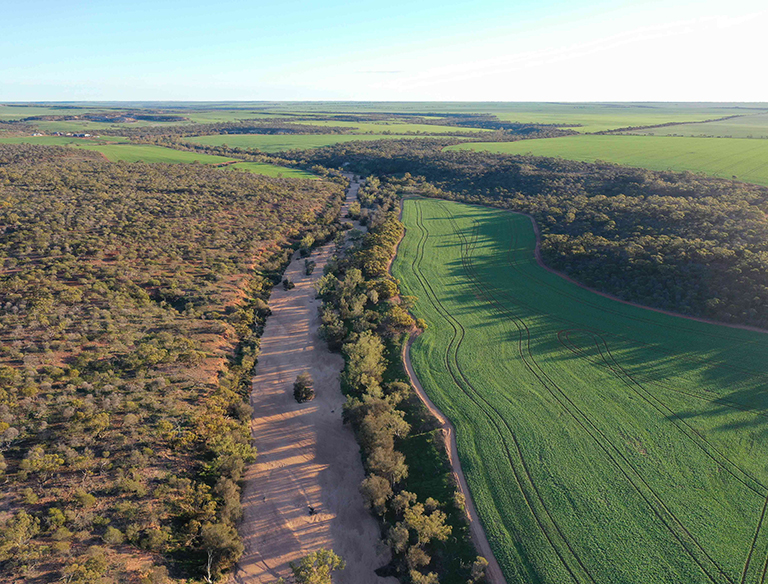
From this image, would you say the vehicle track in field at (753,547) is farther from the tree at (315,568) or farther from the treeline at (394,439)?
the tree at (315,568)

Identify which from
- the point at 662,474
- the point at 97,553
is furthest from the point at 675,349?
the point at 97,553

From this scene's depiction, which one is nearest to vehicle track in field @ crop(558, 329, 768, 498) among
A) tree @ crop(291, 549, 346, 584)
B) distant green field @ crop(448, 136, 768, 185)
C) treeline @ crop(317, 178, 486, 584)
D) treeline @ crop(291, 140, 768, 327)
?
treeline @ crop(291, 140, 768, 327)

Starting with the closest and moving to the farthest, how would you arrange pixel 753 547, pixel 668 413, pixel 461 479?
pixel 753 547 → pixel 461 479 → pixel 668 413

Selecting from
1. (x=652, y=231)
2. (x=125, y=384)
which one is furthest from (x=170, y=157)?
(x=652, y=231)

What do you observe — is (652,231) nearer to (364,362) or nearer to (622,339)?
(622,339)

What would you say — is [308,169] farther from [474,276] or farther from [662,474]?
[662,474]
